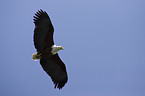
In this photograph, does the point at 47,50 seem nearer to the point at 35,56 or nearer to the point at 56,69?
the point at 35,56

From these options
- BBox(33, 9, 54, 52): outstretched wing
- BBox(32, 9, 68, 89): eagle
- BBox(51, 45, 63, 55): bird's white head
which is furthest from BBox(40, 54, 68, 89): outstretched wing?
BBox(33, 9, 54, 52): outstretched wing

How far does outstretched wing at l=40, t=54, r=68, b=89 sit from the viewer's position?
1276 cm

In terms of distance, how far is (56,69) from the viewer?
1298cm

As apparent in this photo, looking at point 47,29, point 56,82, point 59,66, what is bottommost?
point 56,82

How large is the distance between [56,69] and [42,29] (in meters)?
2.67

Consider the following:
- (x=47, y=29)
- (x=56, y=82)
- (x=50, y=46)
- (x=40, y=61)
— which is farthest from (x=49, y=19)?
(x=56, y=82)

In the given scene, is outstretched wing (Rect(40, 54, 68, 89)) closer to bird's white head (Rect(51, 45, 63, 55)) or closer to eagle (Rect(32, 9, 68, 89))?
eagle (Rect(32, 9, 68, 89))

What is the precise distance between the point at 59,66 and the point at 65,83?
1.12m

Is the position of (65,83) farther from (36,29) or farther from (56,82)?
(36,29)

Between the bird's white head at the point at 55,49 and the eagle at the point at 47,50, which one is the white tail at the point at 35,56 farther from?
the bird's white head at the point at 55,49

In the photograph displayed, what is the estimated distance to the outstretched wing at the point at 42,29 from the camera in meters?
12.0

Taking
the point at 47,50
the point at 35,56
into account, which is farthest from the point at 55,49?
the point at 35,56

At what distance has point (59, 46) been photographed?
12477 mm

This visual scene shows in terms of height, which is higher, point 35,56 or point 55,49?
point 55,49
